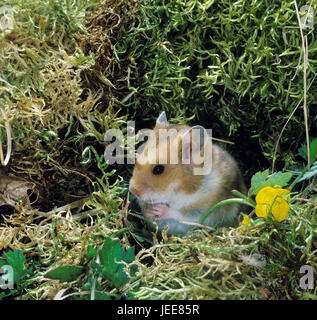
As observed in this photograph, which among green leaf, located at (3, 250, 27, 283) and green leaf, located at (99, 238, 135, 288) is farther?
green leaf, located at (3, 250, 27, 283)

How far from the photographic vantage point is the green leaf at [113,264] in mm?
1841

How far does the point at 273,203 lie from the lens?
1805 mm

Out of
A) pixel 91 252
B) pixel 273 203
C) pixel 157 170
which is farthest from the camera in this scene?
pixel 157 170

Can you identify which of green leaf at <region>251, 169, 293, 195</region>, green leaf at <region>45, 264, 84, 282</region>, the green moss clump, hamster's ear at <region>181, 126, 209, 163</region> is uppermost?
the green moss clump

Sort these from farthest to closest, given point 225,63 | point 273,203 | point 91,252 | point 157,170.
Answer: point 225,63 < point 157,170 < point 91,252 < point 273,203

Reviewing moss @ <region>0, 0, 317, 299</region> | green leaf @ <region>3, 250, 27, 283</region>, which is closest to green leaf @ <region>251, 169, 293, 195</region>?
moss @ <region>0, 0, 317, 299</region>

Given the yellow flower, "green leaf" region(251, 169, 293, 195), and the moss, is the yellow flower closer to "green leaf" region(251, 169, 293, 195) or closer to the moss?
"green leaf" region(251, 169, 293, 195)

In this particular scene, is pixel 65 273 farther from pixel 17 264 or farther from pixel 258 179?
pixel 258 179

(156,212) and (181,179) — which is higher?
(181,179)

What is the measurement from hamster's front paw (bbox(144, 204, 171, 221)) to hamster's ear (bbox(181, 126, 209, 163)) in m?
A: 0.33

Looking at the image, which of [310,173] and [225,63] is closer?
[310,173]

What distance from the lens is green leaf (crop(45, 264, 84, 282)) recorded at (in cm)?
186

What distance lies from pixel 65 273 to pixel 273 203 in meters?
1.00

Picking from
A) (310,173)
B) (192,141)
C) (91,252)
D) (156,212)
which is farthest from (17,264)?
(310,173)
